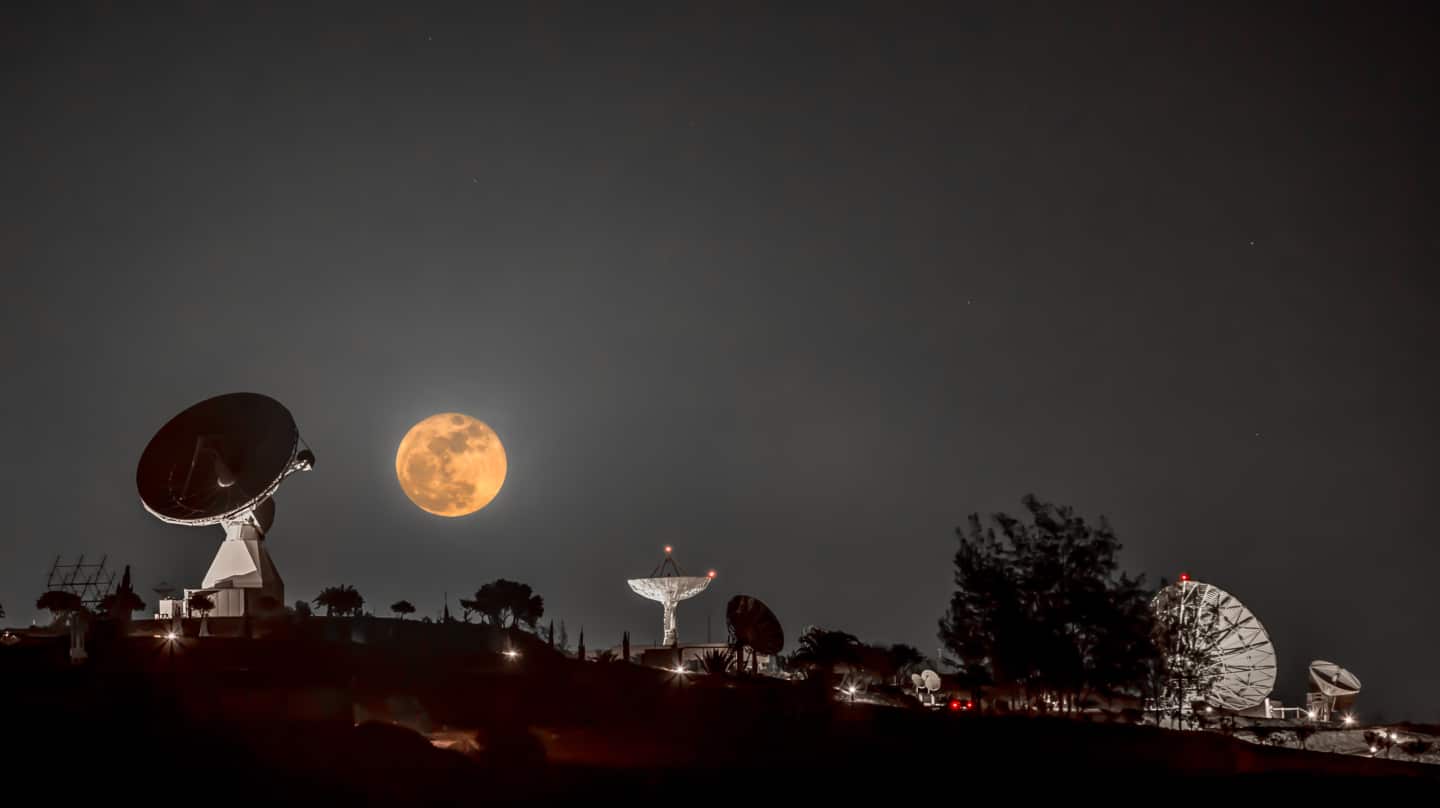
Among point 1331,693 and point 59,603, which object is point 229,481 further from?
point 1331,693

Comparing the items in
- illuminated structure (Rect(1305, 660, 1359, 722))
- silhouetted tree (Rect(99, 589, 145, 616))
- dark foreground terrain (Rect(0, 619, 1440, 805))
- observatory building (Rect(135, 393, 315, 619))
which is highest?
observatory building (Rect(135, 393, 315, 619))

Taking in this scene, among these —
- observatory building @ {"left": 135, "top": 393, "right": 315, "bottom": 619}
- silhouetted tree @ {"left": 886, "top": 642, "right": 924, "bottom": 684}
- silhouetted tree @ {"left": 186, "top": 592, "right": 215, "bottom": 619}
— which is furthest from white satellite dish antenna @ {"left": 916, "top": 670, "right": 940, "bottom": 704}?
A: silhouetted tree @ {"left": 186, "top": 592, "right": 215, "bottom": 619}

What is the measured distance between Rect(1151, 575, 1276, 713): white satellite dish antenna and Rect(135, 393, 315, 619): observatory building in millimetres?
32235

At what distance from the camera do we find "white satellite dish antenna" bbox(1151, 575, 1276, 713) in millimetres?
41500

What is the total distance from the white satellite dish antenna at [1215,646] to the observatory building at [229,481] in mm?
32235

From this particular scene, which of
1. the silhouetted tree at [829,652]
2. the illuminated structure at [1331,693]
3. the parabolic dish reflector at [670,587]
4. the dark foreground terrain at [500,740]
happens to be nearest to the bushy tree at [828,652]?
the silhouetted tree at [829,652]

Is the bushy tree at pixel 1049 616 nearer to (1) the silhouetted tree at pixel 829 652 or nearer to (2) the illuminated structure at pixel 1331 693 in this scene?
(1) the silhouetted tree at pixel 829 652

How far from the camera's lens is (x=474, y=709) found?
95.0 feet

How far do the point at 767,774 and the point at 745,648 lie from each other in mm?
26014

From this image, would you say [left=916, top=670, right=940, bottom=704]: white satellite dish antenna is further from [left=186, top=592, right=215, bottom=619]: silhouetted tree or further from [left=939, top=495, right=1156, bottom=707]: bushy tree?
[left=186, top=592, right=215, bottom=619]: silhouetted tree

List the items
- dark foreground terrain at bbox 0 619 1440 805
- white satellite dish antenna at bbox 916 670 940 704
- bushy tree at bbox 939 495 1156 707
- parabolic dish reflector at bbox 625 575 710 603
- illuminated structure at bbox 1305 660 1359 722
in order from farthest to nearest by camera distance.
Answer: parabolic dish reflector at bbox 625 575 710 603
illuminated structure at bbox 1305 660 1359 722
white satellite dish antenna at bbox 916 670 940 704
bushy tree at bbox 939 495 1156 707
dark foreground terrain at bbox 0 619 1440 805

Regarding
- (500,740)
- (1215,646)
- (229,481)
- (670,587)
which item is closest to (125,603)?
(229,481)

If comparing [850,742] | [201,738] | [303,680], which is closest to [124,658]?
[303,680]

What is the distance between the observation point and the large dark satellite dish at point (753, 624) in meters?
48.8
